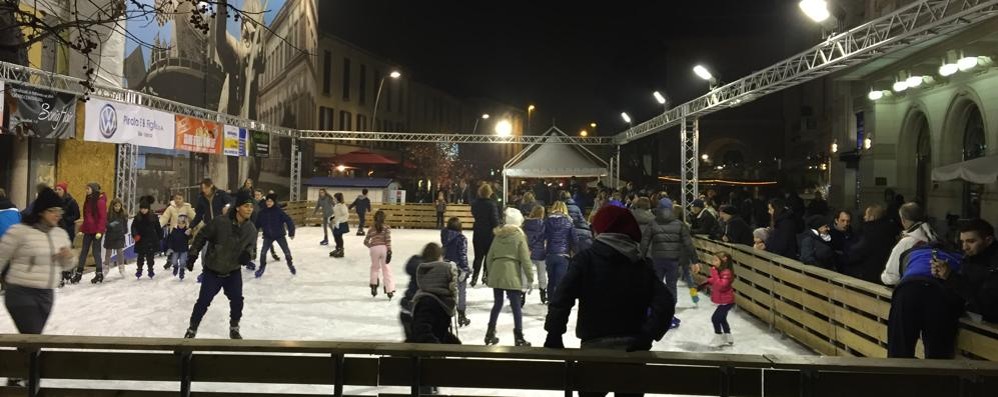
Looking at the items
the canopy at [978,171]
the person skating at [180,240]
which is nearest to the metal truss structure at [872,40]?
the canopy at [978,171]

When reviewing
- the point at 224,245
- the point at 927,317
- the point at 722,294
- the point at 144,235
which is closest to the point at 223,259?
the point at 224,245

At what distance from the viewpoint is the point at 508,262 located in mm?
6461

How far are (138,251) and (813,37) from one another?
23727 millimetres

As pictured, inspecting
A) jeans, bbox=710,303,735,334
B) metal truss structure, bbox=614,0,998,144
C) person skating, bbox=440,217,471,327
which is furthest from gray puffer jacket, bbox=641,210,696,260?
metal truss structure, bbox=614,0,998,144

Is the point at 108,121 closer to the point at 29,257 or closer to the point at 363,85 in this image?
the point at 29,257

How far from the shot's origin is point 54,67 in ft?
45.8

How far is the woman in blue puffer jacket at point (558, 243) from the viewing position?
306 inches

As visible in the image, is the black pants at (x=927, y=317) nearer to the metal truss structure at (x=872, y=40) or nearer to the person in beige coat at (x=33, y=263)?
the metal truss structure at (x=872, y=40)

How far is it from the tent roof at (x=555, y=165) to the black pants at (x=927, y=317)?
15715 millimetres

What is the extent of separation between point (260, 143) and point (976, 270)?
18.3 m

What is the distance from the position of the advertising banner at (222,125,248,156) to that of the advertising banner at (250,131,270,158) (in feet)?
2.16

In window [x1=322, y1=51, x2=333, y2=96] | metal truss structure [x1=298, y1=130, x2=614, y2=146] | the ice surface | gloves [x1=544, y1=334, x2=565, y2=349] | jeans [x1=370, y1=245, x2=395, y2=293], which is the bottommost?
the ice surface

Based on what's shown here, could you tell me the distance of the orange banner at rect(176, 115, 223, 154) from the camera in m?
14.1

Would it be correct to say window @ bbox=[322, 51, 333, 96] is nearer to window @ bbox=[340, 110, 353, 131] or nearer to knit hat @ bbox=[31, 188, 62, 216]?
window @ bbox=[340, 110, 353, 131]
